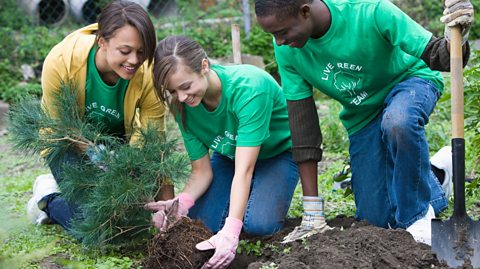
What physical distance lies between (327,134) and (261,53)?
112 inches

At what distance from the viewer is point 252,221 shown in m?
3.40

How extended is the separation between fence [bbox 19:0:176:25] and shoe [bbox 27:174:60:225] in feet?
16.2

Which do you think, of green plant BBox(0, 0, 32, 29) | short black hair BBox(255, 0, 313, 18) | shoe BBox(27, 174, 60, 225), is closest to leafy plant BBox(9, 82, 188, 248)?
shoe BBox(27, 174, 60, 225)

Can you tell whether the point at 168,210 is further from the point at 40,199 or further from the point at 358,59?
the point at 358,59

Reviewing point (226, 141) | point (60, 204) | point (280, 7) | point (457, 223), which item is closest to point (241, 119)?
point (226, 141)

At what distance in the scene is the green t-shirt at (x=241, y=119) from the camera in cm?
316

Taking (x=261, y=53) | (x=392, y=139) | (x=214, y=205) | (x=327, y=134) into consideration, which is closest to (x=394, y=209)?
(x=392, y=139)

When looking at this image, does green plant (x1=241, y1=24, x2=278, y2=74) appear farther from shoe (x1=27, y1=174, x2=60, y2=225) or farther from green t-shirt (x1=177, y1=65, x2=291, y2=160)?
green t-shirt (x1=177, y1=65, x2=291, y2=160)

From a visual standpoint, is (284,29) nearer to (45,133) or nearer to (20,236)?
(45,133)

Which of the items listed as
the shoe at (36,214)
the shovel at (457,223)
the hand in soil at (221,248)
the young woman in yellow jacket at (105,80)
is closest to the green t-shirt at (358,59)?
the shovel at (457,223)

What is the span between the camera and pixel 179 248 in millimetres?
2965

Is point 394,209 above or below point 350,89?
below

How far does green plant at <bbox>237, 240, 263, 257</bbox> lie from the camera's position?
3151mm

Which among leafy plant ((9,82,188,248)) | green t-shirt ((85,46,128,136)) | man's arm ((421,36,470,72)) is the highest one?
man's arm ((421,36,470,72))
